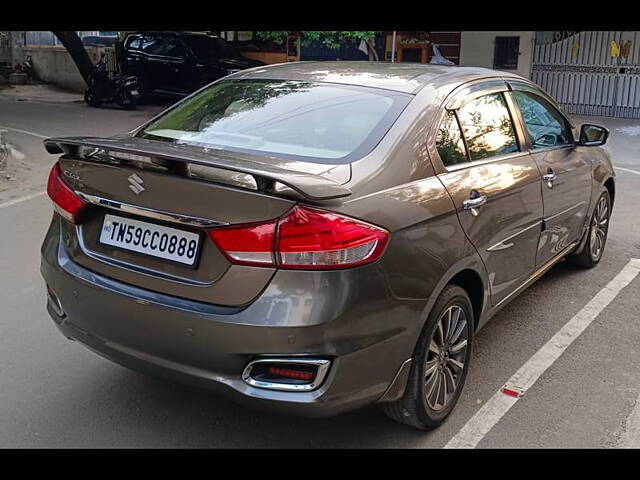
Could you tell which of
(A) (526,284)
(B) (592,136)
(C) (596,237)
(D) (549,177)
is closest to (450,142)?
(D) (549,177)

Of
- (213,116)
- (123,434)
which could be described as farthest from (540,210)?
(123,434)

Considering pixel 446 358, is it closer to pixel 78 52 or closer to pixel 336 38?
pixel 336 38

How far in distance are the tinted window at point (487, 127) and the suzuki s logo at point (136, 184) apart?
1675 millimetres

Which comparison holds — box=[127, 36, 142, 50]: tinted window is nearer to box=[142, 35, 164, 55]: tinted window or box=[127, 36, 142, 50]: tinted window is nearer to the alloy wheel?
box=[142, 35, 164, 55]: tinted window

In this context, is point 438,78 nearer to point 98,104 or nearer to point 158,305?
point 158,305

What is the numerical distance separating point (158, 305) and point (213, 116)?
124cm

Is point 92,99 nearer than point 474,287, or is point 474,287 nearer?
point 474,287

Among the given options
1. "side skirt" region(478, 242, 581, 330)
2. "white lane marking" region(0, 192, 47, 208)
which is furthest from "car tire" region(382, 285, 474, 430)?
"white lane marking" region(0, 192, 47, 208)

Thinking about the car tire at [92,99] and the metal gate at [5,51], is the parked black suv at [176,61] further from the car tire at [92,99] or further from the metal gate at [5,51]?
the metal gate at [5,51]

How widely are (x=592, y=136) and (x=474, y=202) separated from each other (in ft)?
7.41

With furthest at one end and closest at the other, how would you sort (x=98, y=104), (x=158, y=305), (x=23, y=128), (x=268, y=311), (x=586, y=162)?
(x=98, y=104) → (x=23, y=128) → (x=586, y=162) → (x=158, y=305) → (x=268, y=311)

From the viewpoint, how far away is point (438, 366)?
3.21 metres

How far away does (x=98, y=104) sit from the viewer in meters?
16.4

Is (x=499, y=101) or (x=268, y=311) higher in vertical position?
(x=499, y=101)
